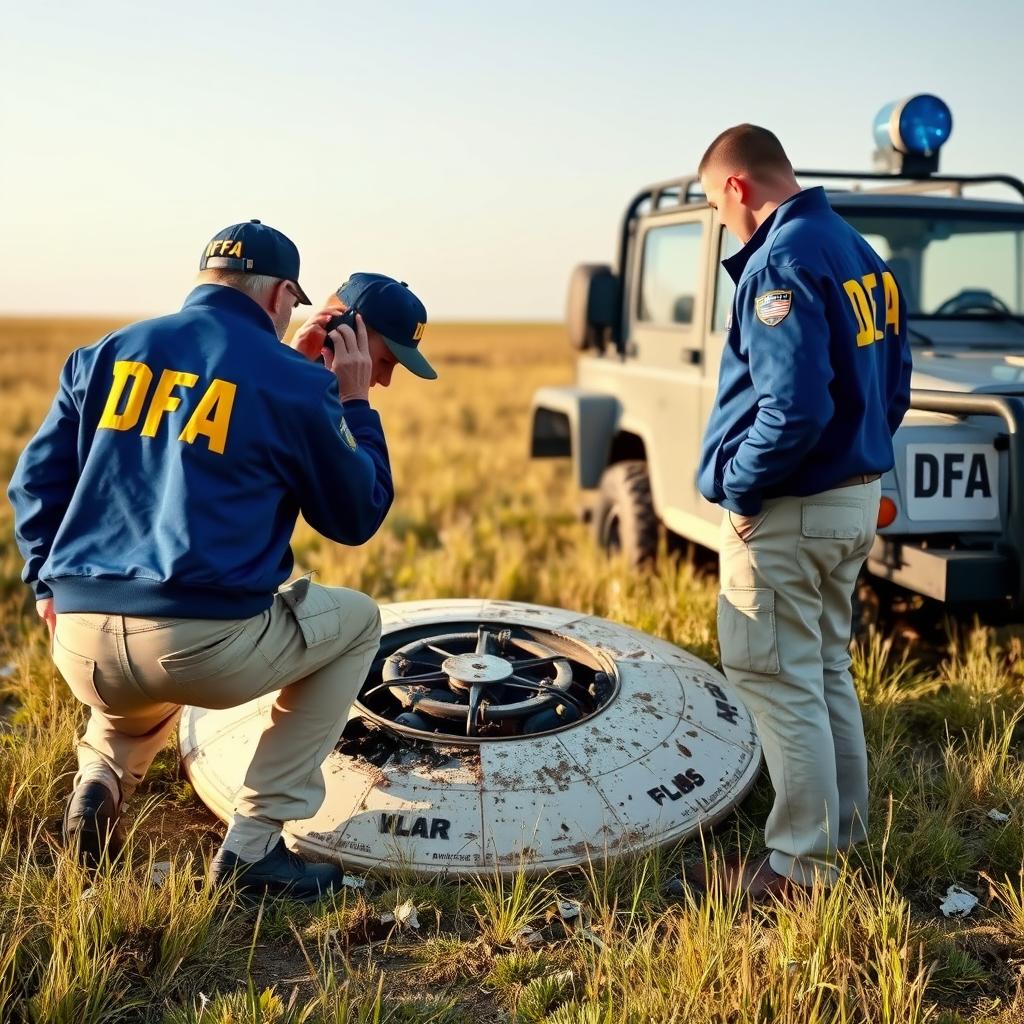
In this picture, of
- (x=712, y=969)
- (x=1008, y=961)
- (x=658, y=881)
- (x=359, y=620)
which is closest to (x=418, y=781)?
(x=359, y=620)

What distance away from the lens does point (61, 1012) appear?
2541 millimetres

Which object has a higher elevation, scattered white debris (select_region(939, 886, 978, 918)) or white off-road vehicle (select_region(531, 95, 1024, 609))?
white off-road vehicle (select_region(531, 95, 1024, 609))

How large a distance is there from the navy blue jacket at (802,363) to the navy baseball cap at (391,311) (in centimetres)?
90

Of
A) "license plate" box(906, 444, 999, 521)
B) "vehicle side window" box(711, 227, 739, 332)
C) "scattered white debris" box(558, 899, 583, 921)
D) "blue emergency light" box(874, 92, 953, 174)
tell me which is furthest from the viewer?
"blue emergency light" box(874, 92, 953, 174)

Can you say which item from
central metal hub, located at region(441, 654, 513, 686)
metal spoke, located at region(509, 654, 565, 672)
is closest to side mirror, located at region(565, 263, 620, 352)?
metal spoke, located at region(509, 654, 565, 672)

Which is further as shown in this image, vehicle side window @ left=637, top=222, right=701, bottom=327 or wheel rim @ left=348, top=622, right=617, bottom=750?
vehicle side window @ left=637, top=222, right=701, bottom=327

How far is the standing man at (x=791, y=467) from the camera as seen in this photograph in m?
2.90

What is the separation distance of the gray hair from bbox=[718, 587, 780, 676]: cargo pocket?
59.9 inches

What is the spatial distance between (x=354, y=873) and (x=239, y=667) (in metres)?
0.77

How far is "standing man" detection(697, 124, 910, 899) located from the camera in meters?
2.90

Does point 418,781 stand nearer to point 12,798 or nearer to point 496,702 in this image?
point 496,702

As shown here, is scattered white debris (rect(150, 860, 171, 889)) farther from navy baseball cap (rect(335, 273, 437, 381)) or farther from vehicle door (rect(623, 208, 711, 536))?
vehicle door (rect(623, 208, 711, 536))

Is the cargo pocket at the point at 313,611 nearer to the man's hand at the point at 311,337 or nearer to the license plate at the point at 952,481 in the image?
the man's hand at the point at 311,337

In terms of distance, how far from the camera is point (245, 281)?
9.86ft
